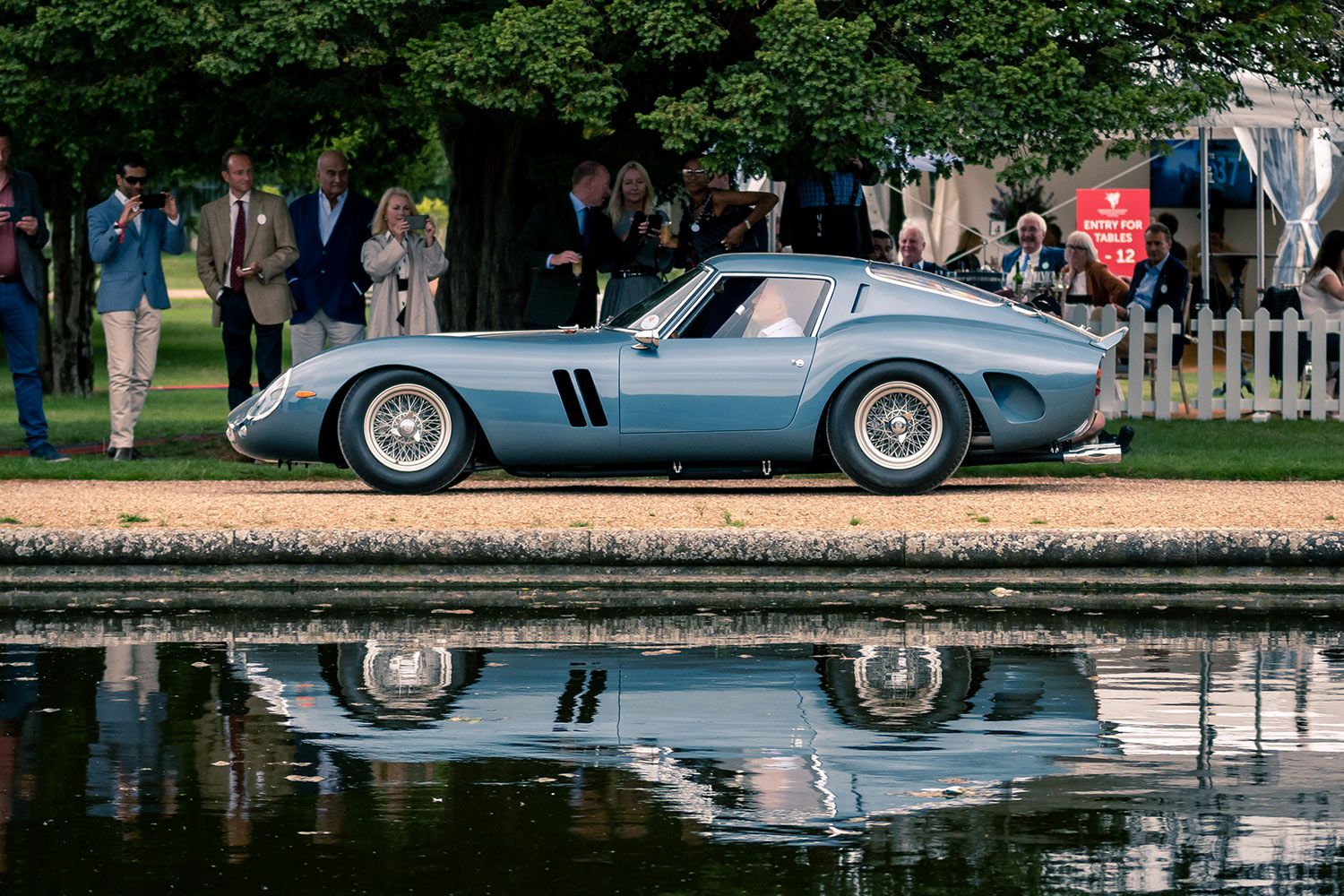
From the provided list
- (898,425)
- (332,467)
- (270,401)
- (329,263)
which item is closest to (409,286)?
(329,263)

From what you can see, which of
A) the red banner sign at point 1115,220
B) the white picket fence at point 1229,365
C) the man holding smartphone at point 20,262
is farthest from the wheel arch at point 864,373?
the red banner sign at point 1115,220

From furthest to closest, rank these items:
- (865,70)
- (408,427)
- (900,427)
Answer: (865,70) → (408,427) → (900,427)

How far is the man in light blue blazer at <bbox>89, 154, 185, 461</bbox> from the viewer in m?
14.0

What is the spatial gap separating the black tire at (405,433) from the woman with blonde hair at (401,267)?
83.7 inches

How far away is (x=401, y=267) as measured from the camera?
14.3m

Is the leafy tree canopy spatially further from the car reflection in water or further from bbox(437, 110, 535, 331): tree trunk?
the car reflection in water

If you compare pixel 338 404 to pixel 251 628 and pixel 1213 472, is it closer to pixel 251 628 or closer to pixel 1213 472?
pixel 251 628

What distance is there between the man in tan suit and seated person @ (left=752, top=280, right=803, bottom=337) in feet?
12.0

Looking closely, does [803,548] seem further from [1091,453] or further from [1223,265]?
[1223,265]

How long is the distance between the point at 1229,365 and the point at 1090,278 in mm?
1558

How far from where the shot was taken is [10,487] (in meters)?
12.3

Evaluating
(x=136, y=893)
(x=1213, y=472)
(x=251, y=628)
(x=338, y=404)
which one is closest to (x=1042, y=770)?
Result: (x=136, y=893)

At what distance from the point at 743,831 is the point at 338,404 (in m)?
7.08

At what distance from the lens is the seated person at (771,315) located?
11789 millimetres
